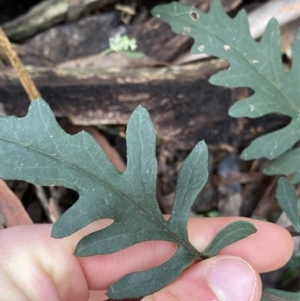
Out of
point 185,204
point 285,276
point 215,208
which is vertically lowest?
point 285,276

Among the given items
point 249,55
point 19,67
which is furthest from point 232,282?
point 19,67

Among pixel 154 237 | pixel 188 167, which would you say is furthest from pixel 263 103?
pixel 154 237

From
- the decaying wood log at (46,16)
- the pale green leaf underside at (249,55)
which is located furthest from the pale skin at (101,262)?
the decaying wood log at (46,16)

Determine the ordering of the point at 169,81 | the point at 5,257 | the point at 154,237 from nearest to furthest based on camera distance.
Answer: the point at 5,257
the point at 154,237
the point at 169,81

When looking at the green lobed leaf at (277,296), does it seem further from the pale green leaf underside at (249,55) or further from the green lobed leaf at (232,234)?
the pale green leaf underside at (249,55)

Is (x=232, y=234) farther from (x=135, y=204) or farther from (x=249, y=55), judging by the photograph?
(x=249, y=55)

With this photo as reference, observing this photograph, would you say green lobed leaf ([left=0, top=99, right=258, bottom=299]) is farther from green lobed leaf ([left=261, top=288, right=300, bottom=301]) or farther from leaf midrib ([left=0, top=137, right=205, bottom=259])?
green lobed leaf ([left=261, top=288, right=300, bottom=301])

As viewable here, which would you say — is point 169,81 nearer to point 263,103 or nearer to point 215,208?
point 263,103
